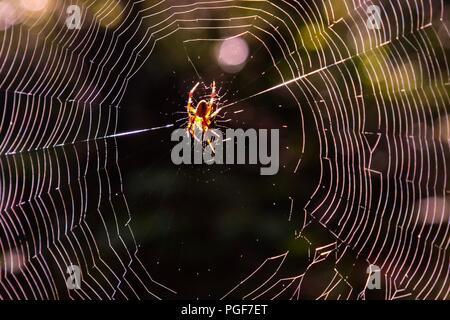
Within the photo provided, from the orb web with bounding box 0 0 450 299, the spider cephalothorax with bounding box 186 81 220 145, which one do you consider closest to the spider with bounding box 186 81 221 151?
the spider cephalothorax with bounding box 186 81 220 145

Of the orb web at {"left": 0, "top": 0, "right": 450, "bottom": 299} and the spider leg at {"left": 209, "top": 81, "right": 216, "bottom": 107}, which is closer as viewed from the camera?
the orb web at {"left": 0, "top": 0, "right": 450, "bottom": 299}

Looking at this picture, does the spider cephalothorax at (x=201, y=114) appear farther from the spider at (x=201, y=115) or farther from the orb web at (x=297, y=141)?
the orb web at (x=297, y=141)

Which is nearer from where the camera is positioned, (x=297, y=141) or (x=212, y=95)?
(x=212, y=95)

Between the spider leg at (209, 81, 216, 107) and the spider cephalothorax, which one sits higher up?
the spider leg at (209, 81, 216, 107)

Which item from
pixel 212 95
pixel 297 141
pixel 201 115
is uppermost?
pixel 212 95

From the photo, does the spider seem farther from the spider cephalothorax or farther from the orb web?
the orb web

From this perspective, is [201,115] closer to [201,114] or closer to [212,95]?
[201,114]

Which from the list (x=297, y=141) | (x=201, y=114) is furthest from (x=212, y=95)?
(x=297, y=141)

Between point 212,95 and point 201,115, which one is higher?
point 212,95

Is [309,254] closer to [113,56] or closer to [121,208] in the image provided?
[121,208]
